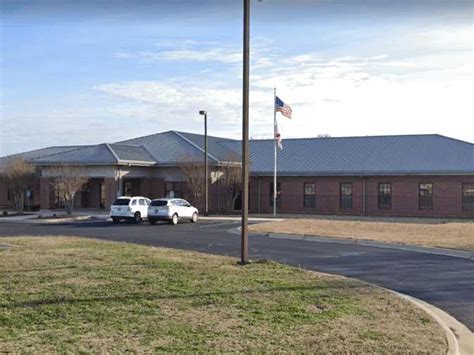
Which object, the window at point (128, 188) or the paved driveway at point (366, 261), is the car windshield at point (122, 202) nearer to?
the paved driveway at point (366, 261)

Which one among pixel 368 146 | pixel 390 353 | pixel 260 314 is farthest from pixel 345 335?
pixel 368 146

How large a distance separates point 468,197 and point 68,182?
25.3m

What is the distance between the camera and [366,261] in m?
17.5

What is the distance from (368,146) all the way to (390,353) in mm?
40901

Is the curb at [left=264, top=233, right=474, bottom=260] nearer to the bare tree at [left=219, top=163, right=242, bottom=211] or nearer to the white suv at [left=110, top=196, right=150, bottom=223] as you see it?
the white suv at [left=110, top=196, right=150, bottom=223]

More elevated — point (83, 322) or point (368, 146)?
point (368, 146)

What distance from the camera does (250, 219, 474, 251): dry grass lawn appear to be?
22672 millimetres

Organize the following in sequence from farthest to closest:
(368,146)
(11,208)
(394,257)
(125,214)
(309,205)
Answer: (11,208) → (368,146) → (309,205) → (125,214) → (394,257)

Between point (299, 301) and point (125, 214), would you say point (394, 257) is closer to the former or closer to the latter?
point (299, 301)

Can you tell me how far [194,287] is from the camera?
10.9 m

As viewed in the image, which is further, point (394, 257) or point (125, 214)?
point (125, 214)

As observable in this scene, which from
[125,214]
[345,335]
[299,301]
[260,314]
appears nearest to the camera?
[345,335]

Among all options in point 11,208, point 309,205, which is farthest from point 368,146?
point 11,208

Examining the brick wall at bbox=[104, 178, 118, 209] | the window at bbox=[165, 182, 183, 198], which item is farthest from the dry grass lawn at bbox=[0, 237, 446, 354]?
the window at bbox=[165, 182, 183, 198]
